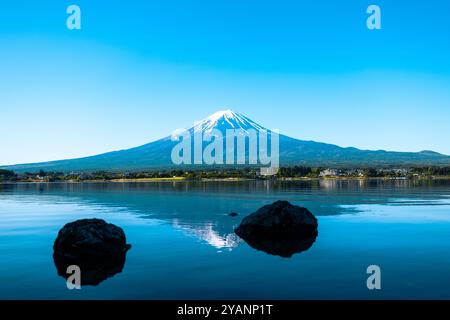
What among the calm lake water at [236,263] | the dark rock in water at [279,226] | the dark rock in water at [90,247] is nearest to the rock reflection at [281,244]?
the dark rock in water at [279,226]

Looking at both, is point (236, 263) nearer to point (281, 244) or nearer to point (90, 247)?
point (281, 244)

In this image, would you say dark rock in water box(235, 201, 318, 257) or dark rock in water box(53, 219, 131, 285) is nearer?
dark rock in water box(53, 219, 131, 285)

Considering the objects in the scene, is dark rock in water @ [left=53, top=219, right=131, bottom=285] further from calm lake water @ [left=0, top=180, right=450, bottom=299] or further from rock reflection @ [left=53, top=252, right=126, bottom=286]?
calm lake water @ [left=0, top=180, right=450, bottom=299]

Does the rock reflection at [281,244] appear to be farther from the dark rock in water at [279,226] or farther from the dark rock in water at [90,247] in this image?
the dark rock in water at [90,247]

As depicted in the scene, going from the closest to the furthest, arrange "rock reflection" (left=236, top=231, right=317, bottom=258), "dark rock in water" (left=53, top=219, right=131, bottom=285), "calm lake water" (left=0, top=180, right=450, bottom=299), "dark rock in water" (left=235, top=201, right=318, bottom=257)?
→ "calm lake water" (left=0, top=180, right=450, bottom=299) < "dark rock in water" (left=53, top=219, right=131, bottom=285) < "rock reflection" (left=236, top=231, right=317, bottom=258) < "dark rock in water" (left=235, top=201, right=318, bottom=257)

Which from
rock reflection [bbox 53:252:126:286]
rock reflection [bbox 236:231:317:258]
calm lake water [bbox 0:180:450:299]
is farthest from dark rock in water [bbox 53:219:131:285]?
rock reflection [bbox 236:231:317:258]

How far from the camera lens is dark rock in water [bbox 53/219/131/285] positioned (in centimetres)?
1934

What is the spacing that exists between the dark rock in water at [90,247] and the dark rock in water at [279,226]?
6928 mm

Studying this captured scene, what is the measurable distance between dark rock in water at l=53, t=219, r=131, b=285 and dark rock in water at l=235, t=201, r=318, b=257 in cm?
693

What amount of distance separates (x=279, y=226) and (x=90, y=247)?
34.7 feet

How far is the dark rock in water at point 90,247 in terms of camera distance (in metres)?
19.3

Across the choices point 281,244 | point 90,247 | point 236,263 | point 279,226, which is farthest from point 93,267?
point 279,226
